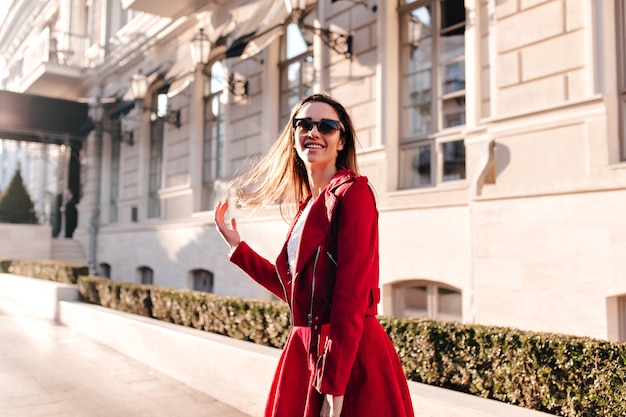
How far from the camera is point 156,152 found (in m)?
16.2

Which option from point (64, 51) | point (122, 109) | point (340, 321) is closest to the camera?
point (340, 321)

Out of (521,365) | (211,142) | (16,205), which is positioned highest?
(211,142)

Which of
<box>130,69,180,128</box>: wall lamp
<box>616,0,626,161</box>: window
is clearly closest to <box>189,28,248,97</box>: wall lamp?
<box>130,69,180,128</box>: wall lamp

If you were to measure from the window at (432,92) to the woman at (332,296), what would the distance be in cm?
591

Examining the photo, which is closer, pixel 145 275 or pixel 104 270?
pixel 145 275

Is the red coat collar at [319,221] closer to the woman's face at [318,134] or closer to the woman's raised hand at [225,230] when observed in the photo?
the woman's face at [318,134]

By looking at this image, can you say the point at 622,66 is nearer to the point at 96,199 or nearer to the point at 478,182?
the point at 478,182

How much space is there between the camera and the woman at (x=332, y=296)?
6.48ft

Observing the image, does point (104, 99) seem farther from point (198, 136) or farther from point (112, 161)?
point (198, 136)

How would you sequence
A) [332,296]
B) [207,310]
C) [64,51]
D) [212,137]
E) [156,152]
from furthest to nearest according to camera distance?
1. [64,51]
2. [156,152]
3. [212,137]
4. [207,310]
5. [332,296]

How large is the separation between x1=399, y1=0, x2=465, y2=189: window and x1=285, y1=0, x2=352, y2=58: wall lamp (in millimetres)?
957

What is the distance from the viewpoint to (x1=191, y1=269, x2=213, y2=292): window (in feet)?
41.7

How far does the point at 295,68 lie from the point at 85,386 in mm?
7426

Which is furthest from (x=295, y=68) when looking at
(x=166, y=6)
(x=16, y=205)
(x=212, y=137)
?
(x=16, y=205)
